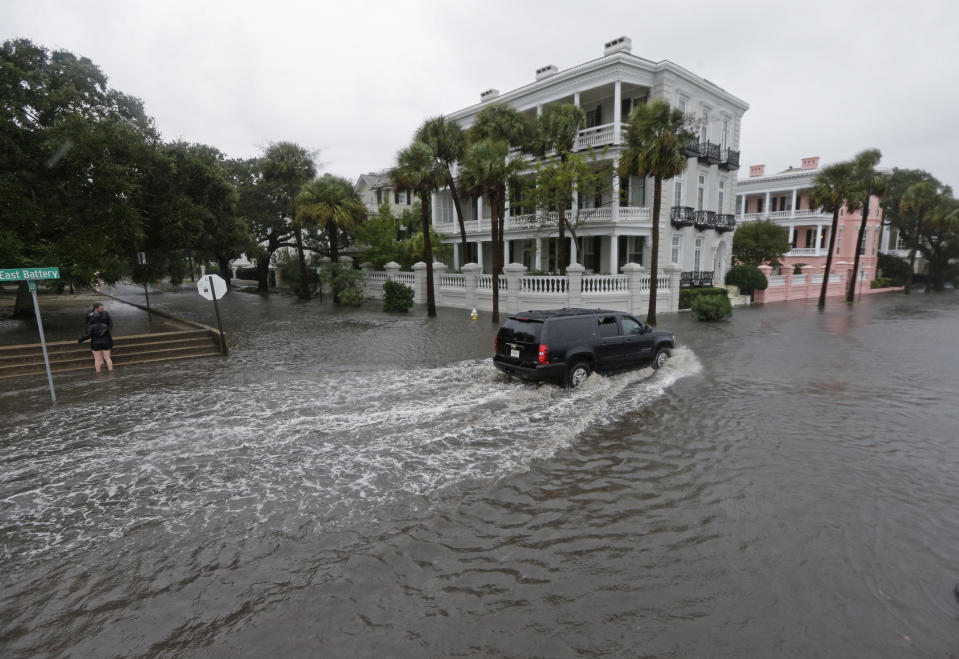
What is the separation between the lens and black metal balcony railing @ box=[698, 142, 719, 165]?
29808 mm

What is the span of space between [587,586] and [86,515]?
567cm

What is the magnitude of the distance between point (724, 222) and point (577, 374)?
25918 mm

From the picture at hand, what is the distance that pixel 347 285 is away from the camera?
30.7m

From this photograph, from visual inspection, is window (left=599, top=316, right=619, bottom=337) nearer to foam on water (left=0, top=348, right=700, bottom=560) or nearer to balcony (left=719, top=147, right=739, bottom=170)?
foam on water (left=0, top=348, right=700, bottom=560)

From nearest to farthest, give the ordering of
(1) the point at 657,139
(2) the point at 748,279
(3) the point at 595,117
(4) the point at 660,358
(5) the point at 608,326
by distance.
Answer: (5) the point at 608,326 → (4) the point at 660,358 → (1) the point at 657,139 → (3) the point at 595,117 → (2) the point at 748,279

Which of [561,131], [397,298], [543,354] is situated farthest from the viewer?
[397,298]

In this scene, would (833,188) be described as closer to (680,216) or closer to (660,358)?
(680,216)

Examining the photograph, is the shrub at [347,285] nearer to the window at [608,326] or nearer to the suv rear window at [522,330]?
the suv rear window at [522,330]

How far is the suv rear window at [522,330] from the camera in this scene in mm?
10469

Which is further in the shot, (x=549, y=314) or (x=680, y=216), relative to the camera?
(x=680, y=216)

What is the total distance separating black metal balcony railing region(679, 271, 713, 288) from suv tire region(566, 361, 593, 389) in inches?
803

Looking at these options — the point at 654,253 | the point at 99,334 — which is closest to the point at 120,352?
the point at 99,334

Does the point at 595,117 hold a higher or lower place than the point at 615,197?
higher

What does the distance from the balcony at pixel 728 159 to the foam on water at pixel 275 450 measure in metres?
25.3
